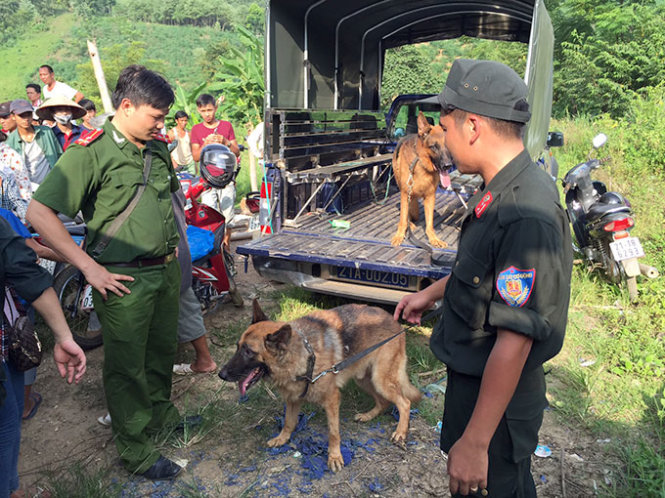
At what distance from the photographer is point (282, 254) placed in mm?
4059

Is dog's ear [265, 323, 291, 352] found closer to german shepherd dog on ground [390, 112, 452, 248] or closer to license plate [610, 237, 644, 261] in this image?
german shepherd dog on ground [390, 112, 452, 248]

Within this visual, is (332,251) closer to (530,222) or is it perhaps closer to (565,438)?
(565,438)

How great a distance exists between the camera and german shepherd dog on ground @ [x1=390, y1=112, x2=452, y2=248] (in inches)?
180

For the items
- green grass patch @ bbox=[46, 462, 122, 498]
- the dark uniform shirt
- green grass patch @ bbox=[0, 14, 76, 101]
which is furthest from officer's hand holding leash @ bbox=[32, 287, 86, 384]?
green grass patch @ bbox=[0, 14, 76, 101]

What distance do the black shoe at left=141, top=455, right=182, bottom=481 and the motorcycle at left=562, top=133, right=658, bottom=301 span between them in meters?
4.33

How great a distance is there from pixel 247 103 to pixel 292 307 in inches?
405

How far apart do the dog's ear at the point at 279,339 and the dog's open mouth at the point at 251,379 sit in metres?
0.15

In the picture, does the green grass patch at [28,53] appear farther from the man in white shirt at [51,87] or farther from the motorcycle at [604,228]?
the motorcycle at [604,228]

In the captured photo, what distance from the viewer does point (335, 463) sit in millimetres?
2766

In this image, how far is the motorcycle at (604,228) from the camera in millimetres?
4488

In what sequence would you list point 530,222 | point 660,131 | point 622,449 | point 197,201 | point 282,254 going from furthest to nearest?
point 660,131
point 197,201
point 282,254
point 622,449
point 530,222

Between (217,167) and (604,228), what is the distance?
12.9 feet

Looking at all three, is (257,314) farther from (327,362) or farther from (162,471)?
(162,471)

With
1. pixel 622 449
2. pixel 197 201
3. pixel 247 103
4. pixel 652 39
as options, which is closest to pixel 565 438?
pixel 622 449
